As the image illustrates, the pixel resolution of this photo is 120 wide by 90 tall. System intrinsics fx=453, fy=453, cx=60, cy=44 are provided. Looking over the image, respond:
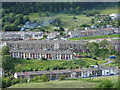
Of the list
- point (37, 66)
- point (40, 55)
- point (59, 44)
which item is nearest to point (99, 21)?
point (59, 44)

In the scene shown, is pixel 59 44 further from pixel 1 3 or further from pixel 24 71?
pixel 1 3

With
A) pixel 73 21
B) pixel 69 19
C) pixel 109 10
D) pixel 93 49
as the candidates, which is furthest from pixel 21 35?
pixel 109 10

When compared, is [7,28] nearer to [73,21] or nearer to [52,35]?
[52,35]

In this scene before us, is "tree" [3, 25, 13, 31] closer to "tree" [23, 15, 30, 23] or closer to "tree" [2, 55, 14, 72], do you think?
"tree" [23, 15, 30, 23]

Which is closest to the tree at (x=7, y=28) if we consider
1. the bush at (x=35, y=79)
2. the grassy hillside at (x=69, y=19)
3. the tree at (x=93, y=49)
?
the grassy hillside at (x=69, y=19)

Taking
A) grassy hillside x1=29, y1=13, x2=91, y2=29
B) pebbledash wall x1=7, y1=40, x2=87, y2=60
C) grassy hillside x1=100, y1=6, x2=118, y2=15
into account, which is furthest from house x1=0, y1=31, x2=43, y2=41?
grassy hillside x1=100, y1=6, x2=118, y2=15
